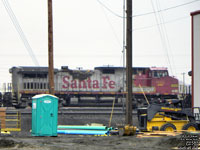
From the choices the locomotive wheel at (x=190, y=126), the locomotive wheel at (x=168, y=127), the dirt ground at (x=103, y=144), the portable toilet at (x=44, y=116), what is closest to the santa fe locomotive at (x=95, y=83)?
the locomotive wheel at (x=168, y=127)

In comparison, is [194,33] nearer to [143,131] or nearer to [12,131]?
[143,131]

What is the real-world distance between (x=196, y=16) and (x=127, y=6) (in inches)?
189

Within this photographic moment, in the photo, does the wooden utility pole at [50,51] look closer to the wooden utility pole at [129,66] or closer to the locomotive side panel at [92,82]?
the wooden utility pole at [129,66]

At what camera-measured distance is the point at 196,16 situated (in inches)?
987

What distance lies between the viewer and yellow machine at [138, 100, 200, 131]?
21.3m

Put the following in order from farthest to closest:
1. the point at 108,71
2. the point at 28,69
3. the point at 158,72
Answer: the point at 108,71 < the point at 158,72 < the point at 28,69

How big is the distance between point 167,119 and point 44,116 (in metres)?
6.43

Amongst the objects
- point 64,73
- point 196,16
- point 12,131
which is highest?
point 196,16

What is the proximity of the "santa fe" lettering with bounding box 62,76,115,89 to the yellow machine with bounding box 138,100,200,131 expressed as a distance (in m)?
25.7

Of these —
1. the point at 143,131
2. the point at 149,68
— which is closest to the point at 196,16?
the point at 143,131

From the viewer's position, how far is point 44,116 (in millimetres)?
19375

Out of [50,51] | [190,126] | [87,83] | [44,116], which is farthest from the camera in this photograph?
[87,83]

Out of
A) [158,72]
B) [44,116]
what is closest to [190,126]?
[44,116]

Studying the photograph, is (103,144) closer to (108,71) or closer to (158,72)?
(108,71)
